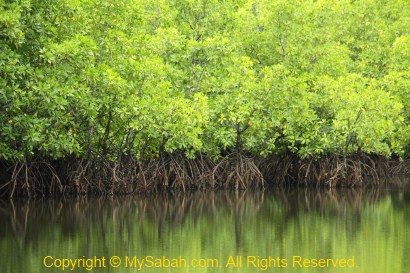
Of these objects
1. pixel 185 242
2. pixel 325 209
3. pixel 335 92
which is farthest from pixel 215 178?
pixel 185 242

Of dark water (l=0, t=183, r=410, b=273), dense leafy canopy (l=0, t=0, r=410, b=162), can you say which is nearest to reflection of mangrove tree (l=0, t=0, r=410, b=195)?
dense leafy canopy (l=0, t=0, r=410, b=162)

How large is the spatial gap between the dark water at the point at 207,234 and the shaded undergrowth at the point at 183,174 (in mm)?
665

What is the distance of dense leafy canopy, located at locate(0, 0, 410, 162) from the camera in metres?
17.6

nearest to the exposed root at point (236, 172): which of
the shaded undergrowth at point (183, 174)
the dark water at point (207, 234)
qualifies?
the shaded undergrowth at point (183, 174)

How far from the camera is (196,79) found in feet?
77.0

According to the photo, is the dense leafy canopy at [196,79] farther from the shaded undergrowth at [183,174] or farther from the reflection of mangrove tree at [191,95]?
the shaded undergrowth at [183,174]

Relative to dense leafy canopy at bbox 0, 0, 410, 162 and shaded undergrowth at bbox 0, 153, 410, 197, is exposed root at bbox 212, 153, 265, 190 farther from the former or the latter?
dense leafy canopy at bbox 0, 0, 410, 162

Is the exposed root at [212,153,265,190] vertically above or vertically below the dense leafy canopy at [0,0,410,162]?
below

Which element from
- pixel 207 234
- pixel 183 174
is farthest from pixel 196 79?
pixel 207 234

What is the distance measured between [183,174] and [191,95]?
7.29 ft

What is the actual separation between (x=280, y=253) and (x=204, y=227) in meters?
3.38

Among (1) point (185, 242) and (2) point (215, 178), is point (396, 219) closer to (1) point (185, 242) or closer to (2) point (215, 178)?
(1) point (185, 242)

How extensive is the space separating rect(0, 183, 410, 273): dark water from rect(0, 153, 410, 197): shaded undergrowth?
67 centimetres

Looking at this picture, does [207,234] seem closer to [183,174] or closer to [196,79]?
[183,174]
